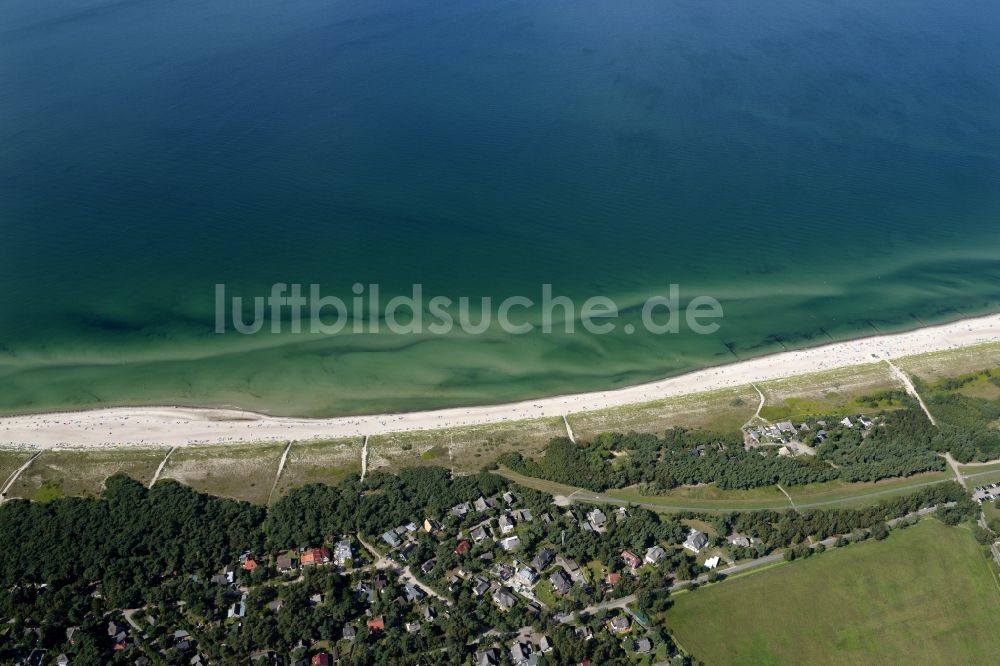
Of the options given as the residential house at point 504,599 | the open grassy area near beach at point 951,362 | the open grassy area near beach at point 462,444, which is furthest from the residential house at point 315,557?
the open grassy area near beach at point 951,362

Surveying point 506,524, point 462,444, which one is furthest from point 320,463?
point 506,524

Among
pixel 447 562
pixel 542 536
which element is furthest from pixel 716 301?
pixel 447 562

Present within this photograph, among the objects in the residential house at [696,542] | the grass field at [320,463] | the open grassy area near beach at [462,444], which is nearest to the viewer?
the residential house at [696,542]

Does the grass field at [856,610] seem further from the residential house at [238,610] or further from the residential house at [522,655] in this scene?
the residential house at [238,610]

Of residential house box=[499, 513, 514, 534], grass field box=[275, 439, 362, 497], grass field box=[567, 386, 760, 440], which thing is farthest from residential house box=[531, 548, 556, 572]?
grass field box=[275, 439, 362, 497]

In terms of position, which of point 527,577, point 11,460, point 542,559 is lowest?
point 11,460

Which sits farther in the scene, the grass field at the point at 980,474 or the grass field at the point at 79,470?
the grass field at the point at 980,474

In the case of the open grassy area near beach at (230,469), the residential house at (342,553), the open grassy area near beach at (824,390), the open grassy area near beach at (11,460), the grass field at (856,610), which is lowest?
the grass field at (856,610)

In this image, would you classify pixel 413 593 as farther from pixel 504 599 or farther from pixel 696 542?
pixel 696 542
